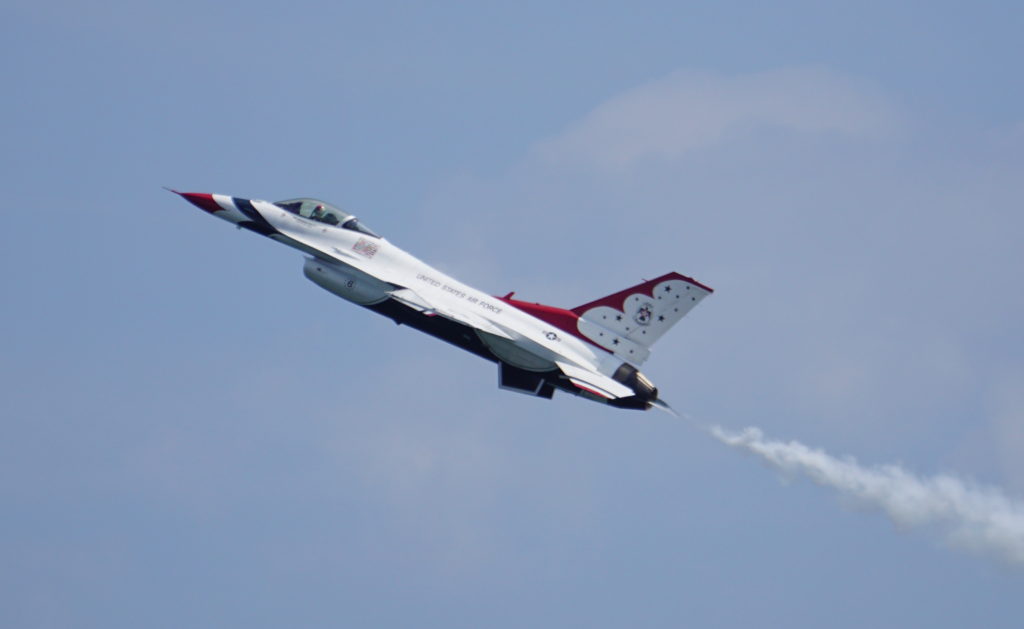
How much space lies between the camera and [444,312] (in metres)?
35.1

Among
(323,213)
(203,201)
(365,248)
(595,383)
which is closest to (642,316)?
(595,383)

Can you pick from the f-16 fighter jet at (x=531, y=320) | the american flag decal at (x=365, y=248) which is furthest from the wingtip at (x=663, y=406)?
the american flag decal at (x=365, y=248)

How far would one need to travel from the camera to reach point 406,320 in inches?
1412

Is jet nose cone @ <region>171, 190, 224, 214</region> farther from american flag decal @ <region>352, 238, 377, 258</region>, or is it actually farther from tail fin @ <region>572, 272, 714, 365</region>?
tail fin @ <region>572, 272, 714, 365</region>

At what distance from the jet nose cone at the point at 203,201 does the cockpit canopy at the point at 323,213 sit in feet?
5.14

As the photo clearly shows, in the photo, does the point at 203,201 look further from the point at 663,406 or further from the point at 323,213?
the point at 663,406

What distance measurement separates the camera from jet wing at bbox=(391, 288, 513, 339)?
3497 cm

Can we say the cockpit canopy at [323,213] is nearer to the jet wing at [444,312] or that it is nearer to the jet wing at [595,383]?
the jet wing at [444,312]

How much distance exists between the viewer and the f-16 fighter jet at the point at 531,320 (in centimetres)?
3497

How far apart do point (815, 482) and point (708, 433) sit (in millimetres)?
3725

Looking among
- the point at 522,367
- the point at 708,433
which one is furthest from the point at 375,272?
the point at 708,433

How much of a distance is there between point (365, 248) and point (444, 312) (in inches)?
127

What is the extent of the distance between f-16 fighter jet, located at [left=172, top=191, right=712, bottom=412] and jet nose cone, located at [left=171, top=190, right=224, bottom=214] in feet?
10.1

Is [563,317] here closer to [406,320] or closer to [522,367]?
[522,367]
